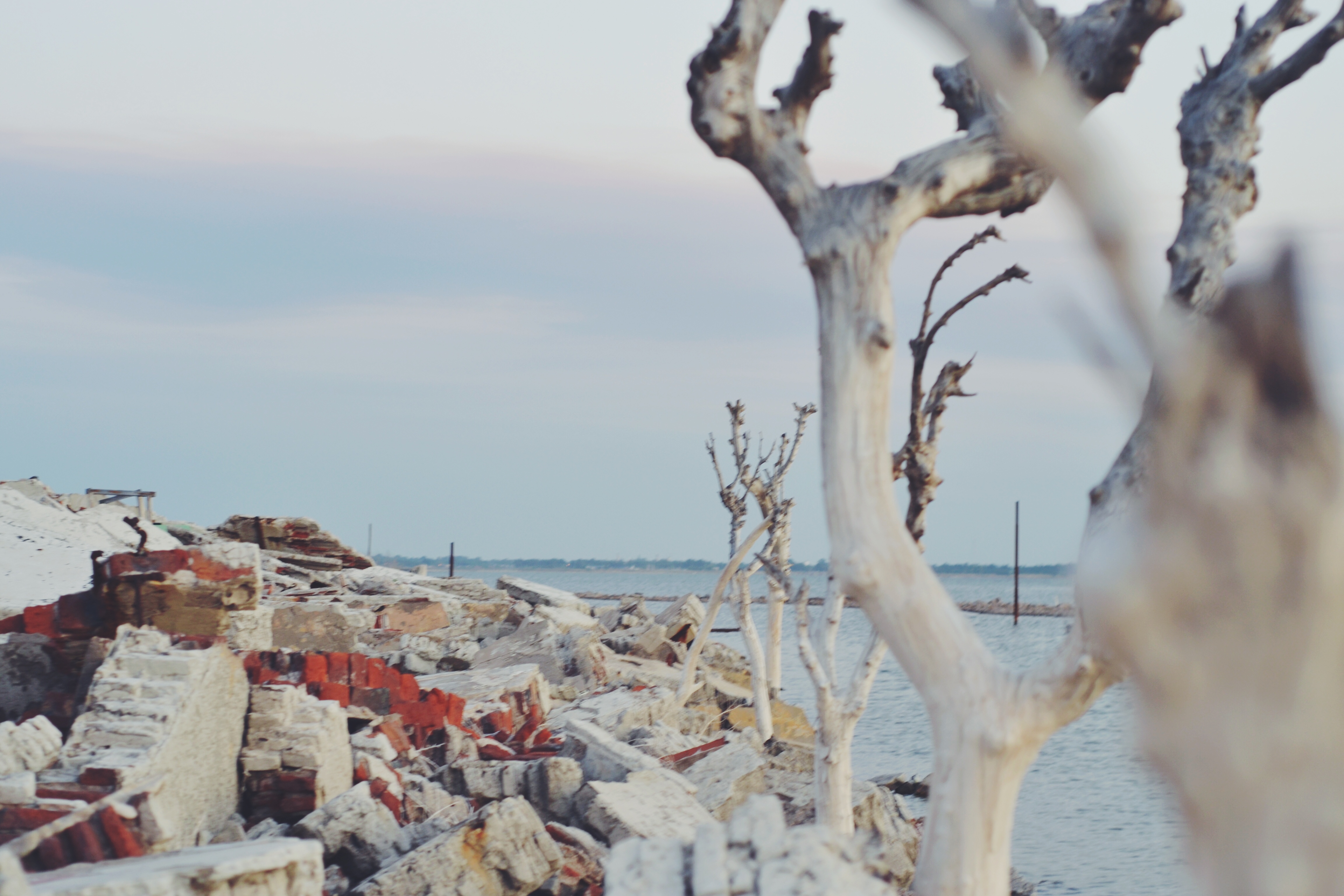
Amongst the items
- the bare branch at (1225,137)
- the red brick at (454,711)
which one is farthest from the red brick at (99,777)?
the bare branch at (1225,137)

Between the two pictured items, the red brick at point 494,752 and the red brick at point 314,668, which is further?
the red brick at point 494,752

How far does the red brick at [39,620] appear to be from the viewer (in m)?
6.92

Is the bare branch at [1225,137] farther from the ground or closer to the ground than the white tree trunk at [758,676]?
farther from the ground

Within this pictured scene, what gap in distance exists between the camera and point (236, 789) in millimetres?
5934

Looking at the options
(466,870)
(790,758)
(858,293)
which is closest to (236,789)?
(466,870)

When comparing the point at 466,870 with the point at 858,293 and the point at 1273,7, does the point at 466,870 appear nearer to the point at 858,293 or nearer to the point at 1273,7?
the point at 858,293

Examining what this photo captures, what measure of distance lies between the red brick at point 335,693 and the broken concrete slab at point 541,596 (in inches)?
535

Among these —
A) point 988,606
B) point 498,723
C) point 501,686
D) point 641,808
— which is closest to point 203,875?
point 641,808

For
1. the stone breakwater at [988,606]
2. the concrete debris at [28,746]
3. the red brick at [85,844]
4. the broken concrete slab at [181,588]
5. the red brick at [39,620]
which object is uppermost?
the broken concrete slab at [181,588]

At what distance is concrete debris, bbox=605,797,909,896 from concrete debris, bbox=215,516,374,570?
62.6 feet

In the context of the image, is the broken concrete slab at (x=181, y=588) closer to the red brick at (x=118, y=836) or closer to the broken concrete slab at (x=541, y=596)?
the red brick at (x=118, y=836)

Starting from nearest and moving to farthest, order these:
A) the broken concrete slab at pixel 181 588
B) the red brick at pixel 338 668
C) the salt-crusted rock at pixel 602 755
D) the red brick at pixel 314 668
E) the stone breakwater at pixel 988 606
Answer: the broken concrete slab at pixel 181 588, the salt-crusted rock at pixel 602 755, the red brick at pixel 314 668, the red brick at pixel 338 668, the stone breakwater at pixel 988 606

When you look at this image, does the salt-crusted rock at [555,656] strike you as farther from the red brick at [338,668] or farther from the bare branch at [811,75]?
the bare branch at [811,75]

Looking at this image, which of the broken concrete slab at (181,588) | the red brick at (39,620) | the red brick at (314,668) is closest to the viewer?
the broken concrete slab at (181,588)
